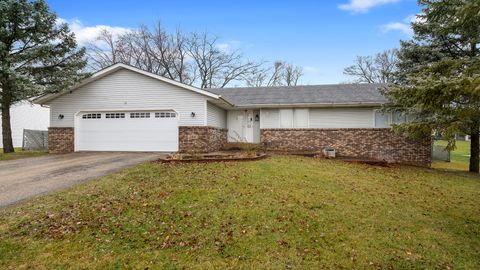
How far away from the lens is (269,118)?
1625 cm

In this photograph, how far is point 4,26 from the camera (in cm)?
1335

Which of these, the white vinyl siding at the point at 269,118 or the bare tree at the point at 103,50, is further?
the bare tree at the point at 103,50

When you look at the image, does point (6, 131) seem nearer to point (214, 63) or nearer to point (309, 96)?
point (309, 96)

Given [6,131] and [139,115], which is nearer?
[139,115]

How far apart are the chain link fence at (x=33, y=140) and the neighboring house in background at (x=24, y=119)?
3962 millimetres

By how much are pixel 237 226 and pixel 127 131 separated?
11.1 metres

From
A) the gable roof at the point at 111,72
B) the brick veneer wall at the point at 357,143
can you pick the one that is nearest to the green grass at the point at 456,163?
the brick veneer wall at the point at 357,143

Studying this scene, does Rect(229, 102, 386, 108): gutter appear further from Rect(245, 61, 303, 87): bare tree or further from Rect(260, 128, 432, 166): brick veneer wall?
Rect(245, 61, 303, 87): bare tree

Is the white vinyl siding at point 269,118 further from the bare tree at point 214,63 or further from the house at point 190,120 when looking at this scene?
the bare tree at point 214,63

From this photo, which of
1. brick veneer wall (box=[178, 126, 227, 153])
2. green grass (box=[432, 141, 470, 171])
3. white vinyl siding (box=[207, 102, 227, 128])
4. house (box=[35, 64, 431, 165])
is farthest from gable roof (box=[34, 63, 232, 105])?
green grass (box=[432, 141, 470, 171])

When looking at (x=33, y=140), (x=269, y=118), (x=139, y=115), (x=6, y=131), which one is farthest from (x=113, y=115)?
(x=269, y=118)

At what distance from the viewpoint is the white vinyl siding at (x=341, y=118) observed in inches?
606

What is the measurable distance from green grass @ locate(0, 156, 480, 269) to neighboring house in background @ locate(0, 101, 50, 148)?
1967 cm

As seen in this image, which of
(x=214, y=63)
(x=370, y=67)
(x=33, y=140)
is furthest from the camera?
(x=370, y=67)
